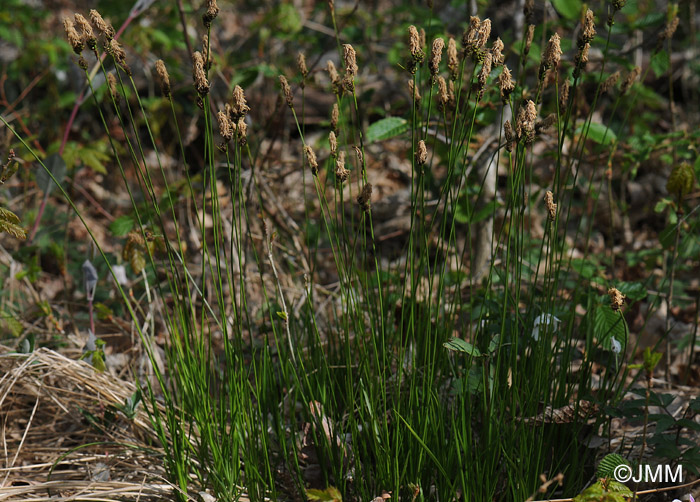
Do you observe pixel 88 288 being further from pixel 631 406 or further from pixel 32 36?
pixel 32 36

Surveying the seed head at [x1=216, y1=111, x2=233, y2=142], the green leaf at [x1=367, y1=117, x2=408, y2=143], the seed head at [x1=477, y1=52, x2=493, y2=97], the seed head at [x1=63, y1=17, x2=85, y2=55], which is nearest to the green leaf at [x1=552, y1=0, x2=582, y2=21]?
the green leaf at [x1=367, y1=117, x2=408, y2=143]

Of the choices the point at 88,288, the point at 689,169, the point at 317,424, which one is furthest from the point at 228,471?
the point at 689,169

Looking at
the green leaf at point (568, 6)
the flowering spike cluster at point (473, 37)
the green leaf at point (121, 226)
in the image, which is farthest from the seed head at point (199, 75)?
the green leaf at point (568, 6)

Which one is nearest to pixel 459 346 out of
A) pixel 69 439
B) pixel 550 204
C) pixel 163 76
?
pixel 550 204

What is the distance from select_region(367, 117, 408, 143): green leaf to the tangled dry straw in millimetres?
1090

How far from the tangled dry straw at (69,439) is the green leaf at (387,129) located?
1.09 m

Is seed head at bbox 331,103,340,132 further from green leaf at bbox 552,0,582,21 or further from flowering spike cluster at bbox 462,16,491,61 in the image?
green leaf at bbox 552,0,582,21

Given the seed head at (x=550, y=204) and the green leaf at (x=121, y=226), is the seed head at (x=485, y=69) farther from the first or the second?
the green leaf at (x=121, y=226)

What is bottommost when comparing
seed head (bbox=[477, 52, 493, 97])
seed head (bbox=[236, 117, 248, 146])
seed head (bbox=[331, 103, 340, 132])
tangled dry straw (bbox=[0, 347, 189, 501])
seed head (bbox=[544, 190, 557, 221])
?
tangled dry straw (bbox=[0, 347, 189, 501])

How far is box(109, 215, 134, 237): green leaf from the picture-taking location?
2.22 meters

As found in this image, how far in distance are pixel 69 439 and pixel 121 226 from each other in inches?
29.5

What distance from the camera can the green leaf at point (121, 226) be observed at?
222 cm

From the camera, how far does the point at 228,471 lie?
1.41 m

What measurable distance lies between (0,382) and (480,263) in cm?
186
